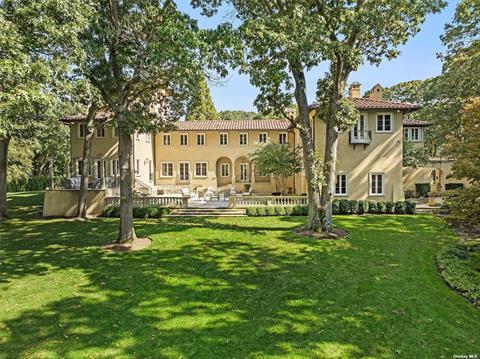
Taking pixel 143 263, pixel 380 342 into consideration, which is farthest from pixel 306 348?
pixel 143 263

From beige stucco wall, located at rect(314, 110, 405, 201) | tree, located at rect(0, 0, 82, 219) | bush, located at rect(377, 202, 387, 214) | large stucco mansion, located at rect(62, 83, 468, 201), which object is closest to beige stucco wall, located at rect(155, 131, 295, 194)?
large stucco mansion, located at rect(62, 83, 468, 201)

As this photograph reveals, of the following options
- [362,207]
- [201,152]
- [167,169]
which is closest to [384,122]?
[362,207]

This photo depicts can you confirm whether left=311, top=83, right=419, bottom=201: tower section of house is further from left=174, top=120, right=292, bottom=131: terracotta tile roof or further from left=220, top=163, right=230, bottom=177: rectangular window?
left=220, top=163, right=230, bottom=177: rectangular window

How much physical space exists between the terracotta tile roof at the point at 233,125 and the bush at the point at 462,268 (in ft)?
69.5

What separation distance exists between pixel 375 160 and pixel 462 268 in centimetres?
1302

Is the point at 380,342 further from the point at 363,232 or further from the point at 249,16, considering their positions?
the point at 249,16

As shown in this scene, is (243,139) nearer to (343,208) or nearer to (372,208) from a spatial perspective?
(343,208)

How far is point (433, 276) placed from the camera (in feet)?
33.4

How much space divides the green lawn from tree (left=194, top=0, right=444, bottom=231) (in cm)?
469

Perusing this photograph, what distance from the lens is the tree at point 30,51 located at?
759 cm

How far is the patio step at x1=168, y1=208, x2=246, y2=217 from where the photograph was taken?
20.8 metres

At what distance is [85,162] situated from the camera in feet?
66.7

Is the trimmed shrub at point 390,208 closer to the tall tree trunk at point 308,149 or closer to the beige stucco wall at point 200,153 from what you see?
the tall tree trunk at point 308,149

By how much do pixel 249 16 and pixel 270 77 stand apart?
4801 mm
